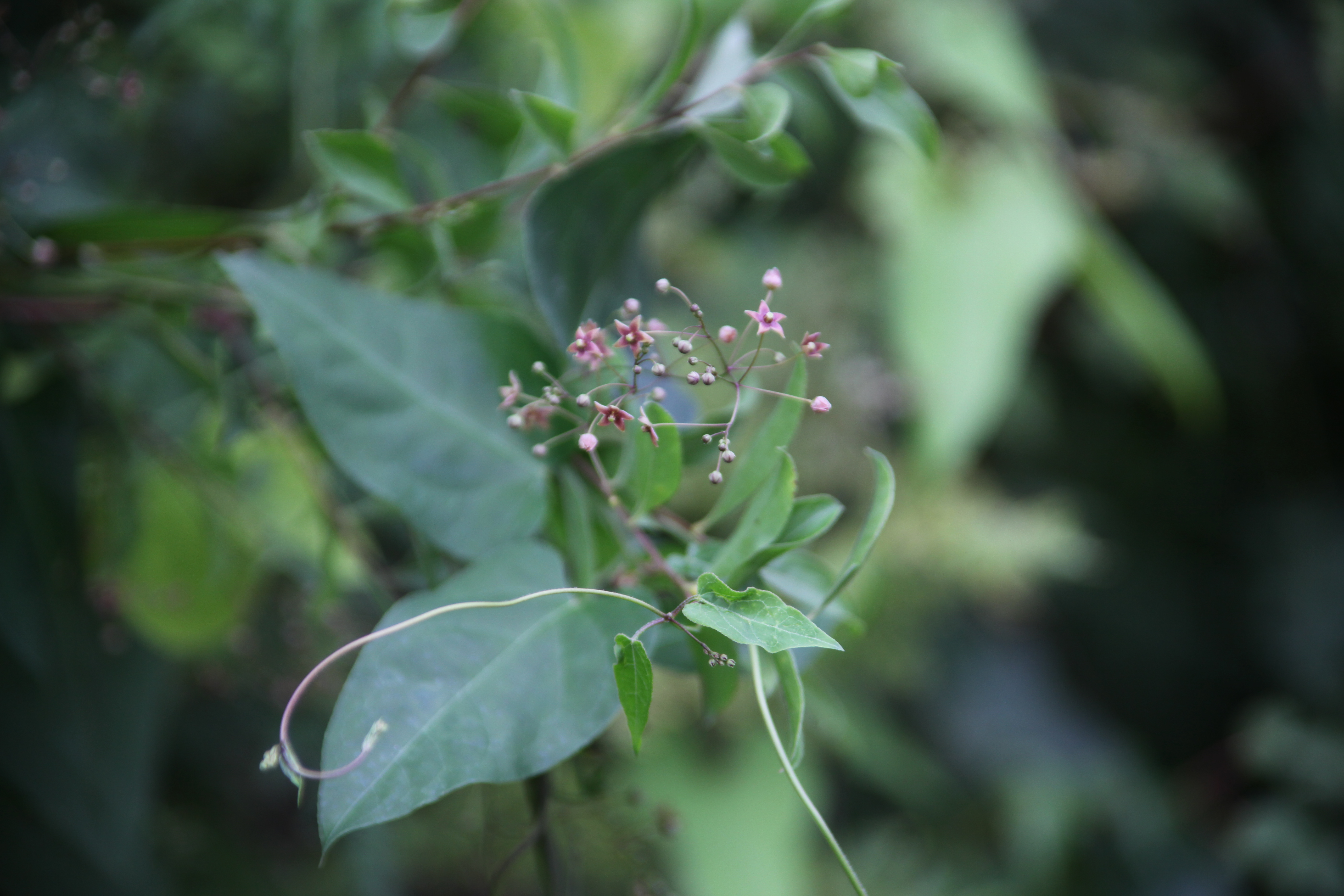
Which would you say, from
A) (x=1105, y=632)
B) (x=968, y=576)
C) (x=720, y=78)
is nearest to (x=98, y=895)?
(x=720, y=78)

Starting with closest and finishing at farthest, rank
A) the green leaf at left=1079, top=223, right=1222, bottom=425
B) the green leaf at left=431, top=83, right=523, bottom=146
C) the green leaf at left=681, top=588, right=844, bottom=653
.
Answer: the green leaf at left=681, top=588, right=844, bottom=653 → the green leaf at left=431, top=83, right=523, bottom=146 → the green leaf at left=1079, top=223, right=1222, bottom=425

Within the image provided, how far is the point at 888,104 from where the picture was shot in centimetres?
26

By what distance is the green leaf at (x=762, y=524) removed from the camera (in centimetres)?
19

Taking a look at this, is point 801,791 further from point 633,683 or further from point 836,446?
point 836,446

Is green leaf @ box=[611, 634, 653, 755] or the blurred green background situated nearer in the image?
green leaf @ box=[611, 634, 653, 755]

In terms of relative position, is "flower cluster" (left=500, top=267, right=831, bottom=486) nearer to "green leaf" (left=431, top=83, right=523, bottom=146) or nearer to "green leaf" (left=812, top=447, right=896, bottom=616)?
"green leaf" (left=812, top=447, right=896, bottom=616)

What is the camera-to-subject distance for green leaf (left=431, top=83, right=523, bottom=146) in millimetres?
321

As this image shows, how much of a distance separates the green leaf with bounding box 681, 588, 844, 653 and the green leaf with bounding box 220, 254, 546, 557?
3.3 inches

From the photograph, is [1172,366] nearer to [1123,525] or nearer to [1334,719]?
[1123,525]

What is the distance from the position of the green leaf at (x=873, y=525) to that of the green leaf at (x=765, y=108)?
0.09 m

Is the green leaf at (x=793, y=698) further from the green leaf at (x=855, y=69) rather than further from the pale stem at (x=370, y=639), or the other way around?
the green leaf at (x=855, y=69)

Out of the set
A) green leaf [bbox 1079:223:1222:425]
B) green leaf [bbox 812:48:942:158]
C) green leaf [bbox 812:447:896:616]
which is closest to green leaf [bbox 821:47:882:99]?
green leaf [bbox 812:48:942:158]

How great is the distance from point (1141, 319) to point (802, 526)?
911mm

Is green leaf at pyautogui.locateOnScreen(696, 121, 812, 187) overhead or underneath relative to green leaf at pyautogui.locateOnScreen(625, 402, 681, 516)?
overhead
